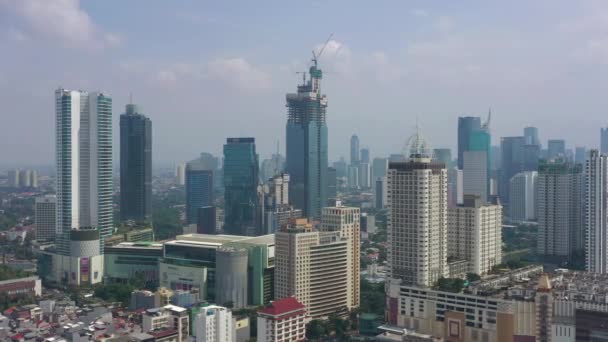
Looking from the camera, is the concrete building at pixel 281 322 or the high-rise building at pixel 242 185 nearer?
the concrete building at pixel 281 322

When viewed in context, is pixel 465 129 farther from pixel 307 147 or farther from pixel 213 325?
pixel 213 325

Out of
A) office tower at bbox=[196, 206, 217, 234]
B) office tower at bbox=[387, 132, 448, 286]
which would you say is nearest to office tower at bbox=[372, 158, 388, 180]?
office tower at bbox=[196, 206, 217, 234]

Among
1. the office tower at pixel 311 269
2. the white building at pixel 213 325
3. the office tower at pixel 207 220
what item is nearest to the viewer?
the white building at pixel 213 325

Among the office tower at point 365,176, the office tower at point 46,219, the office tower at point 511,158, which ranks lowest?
the office tower at point 46,219

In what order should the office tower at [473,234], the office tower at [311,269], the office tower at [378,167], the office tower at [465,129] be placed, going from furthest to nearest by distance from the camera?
the office tower at [378,167] < the office tower at [465,129] < the office tower at [473,234] < the office tower at [311,269]

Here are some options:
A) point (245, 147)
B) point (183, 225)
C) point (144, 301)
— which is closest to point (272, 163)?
point (183, 225)

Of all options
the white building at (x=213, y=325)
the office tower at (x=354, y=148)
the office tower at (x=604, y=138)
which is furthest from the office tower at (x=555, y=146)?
the white building at (x=213, y=325)

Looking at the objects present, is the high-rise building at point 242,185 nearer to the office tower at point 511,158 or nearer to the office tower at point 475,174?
the office tower at point 475,174
